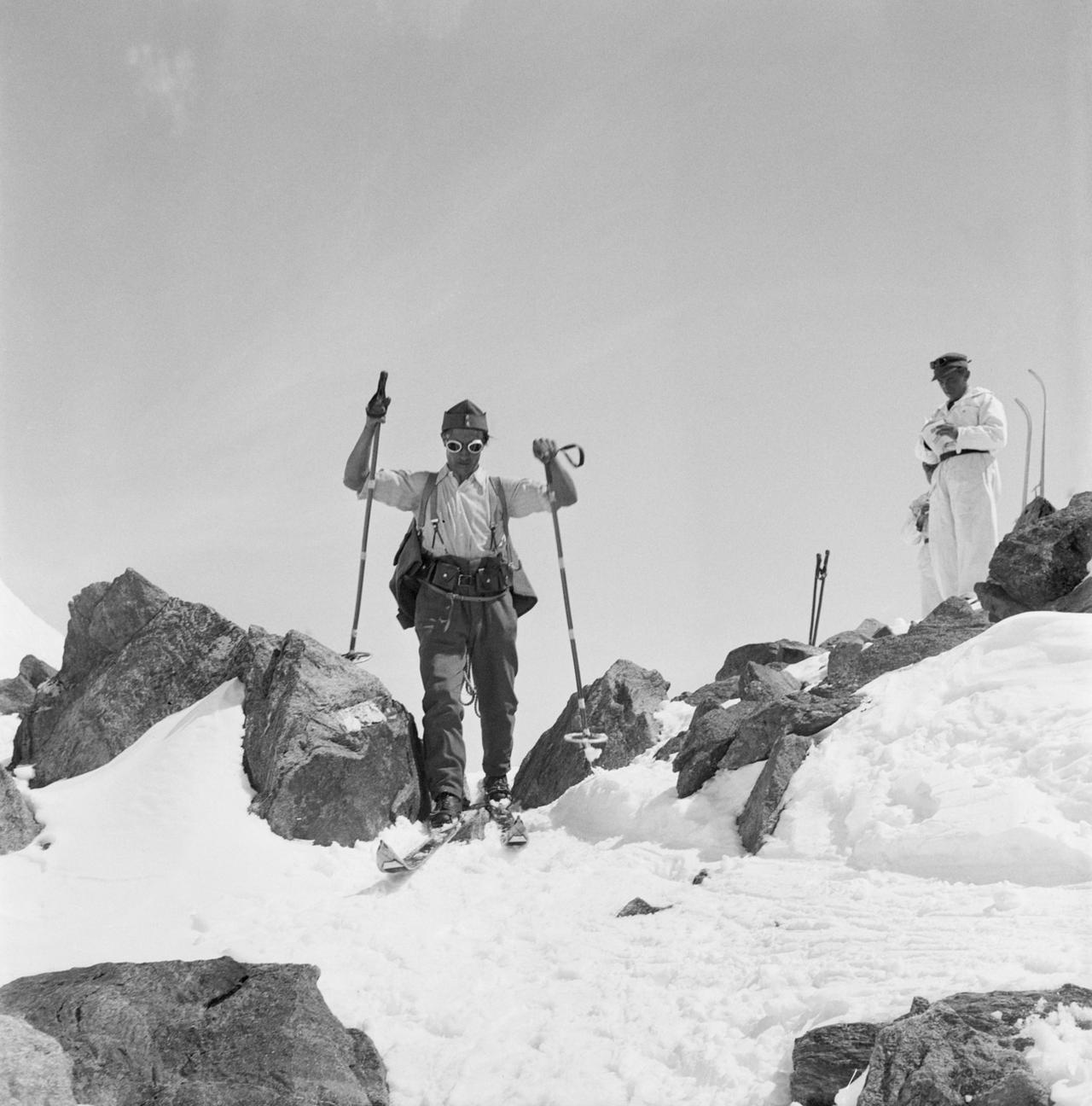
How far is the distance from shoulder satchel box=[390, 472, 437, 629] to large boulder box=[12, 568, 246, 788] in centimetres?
148

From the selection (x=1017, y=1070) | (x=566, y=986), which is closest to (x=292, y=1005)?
(x=566, y=986)

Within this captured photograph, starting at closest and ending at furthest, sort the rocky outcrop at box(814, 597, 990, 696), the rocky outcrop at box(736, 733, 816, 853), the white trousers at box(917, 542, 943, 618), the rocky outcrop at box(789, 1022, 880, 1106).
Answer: the rocky outcrop at box(789, 1022, 880, 1106)
the rocky outcrop at box(736, 733, 816, 853)
the rocky outcrop at box(814, 597, 990, 696)
the white trousers at box(917, 542, 943, 618)

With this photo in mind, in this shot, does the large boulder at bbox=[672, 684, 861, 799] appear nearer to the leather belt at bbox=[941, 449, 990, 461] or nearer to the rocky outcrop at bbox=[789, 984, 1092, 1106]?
the rocky outcrop at bbox=[789, 984, 1092, 1106]

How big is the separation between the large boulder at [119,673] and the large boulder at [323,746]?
0.76m

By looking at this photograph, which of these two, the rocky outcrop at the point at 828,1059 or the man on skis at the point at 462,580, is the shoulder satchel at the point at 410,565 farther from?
the rocky outcrop at the point at 828,1059

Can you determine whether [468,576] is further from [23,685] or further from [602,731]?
[23,685]

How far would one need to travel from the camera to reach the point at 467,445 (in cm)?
→ 818

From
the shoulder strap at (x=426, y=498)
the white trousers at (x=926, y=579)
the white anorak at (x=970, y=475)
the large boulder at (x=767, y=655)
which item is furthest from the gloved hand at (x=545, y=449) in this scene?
the white trousers at (x=926, y=579)

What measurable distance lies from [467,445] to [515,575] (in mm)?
1157

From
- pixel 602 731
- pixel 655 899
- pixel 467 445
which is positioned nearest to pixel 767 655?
pixel 602 731

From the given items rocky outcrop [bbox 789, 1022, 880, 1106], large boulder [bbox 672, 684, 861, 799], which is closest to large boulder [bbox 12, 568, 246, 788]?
large boulder [bbox 672, 684, 861, 799]

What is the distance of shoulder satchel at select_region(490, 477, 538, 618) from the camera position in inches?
323

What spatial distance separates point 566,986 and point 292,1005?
1.26 m

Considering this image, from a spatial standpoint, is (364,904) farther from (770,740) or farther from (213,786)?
(770,740)
